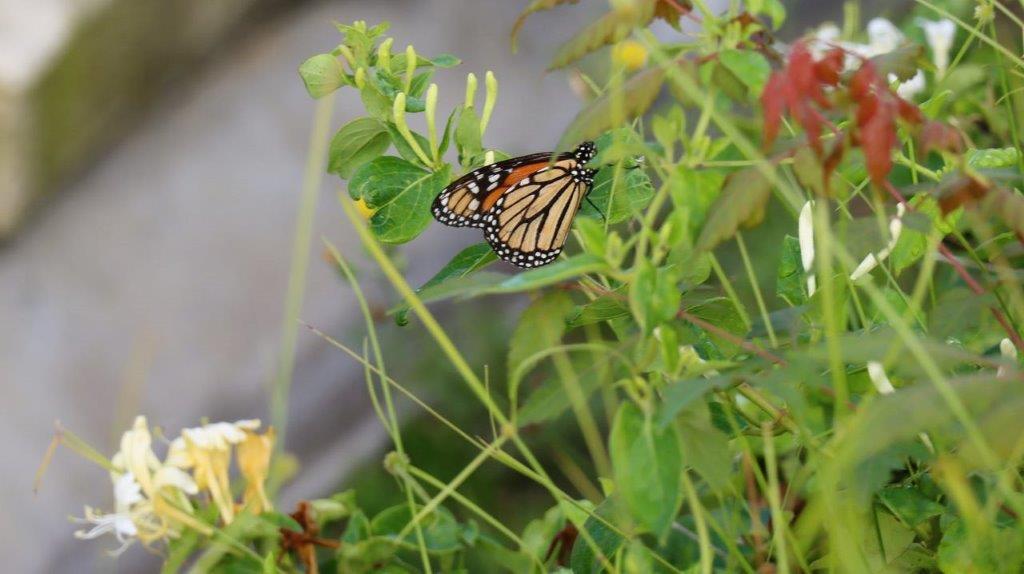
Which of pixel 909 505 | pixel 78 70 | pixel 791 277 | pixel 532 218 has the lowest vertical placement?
pixel 909 505

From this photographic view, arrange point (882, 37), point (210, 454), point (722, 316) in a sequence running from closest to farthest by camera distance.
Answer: point (722, 316), point (210, 454), point (882, 37)

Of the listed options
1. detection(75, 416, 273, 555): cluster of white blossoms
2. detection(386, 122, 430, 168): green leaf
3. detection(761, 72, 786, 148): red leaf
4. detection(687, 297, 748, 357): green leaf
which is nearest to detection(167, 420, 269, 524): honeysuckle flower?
detection(75, 416, 273, 555): cluster of white blossoms

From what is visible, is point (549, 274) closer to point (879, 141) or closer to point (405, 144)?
point (879, 141)

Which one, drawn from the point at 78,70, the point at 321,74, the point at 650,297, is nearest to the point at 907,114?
the point at 650,297

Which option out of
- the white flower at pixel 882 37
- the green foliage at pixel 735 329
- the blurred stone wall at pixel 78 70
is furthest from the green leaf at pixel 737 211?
the blurred stone wall at pixel 78 70

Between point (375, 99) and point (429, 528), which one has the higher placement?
point (375, 99)

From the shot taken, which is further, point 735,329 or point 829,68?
point 735,329
